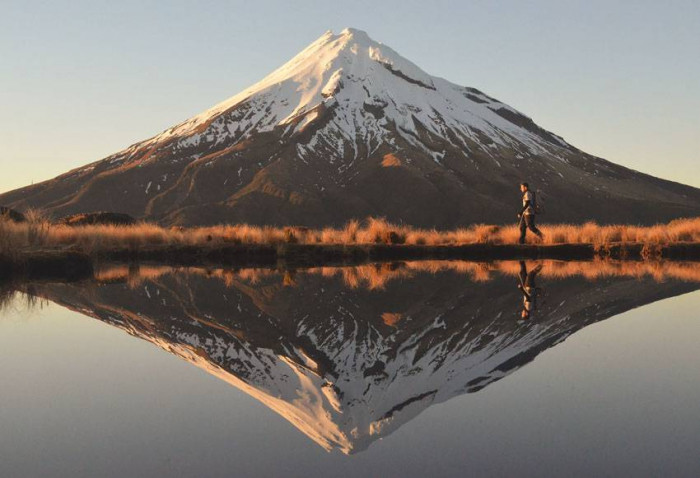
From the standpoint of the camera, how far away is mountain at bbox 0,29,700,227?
136m

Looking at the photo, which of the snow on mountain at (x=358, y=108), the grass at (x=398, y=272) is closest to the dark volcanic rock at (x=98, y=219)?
the grass at (x=398, y=272)

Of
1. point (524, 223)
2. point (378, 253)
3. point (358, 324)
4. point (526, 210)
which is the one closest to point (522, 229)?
point (524, 223)

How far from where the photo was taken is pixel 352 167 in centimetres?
15625

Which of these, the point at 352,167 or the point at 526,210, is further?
the point at 352,167

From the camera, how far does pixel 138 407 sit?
5.54m

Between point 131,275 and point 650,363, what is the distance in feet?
43.8

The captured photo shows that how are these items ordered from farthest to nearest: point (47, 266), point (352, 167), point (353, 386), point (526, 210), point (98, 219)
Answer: point (352, 167), point (98, 219), point (526, 210), point (47, 266), point (353, 386)

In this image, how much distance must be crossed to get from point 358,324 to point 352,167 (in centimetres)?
14726

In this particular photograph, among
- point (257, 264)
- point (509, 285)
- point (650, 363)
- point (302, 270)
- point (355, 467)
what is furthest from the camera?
point (257, 264)

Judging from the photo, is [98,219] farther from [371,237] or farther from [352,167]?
[352,167]

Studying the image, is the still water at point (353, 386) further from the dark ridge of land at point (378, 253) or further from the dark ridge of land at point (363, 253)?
the dark ridge of land at point (378, 253)

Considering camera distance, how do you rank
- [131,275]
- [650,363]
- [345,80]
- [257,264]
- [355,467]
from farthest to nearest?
[345,80] → [257,264] → [131,275] → [650,363] → [355,467]

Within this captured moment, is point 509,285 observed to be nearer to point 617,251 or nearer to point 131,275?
point 131,275

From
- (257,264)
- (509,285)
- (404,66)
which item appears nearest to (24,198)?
(404,66)
